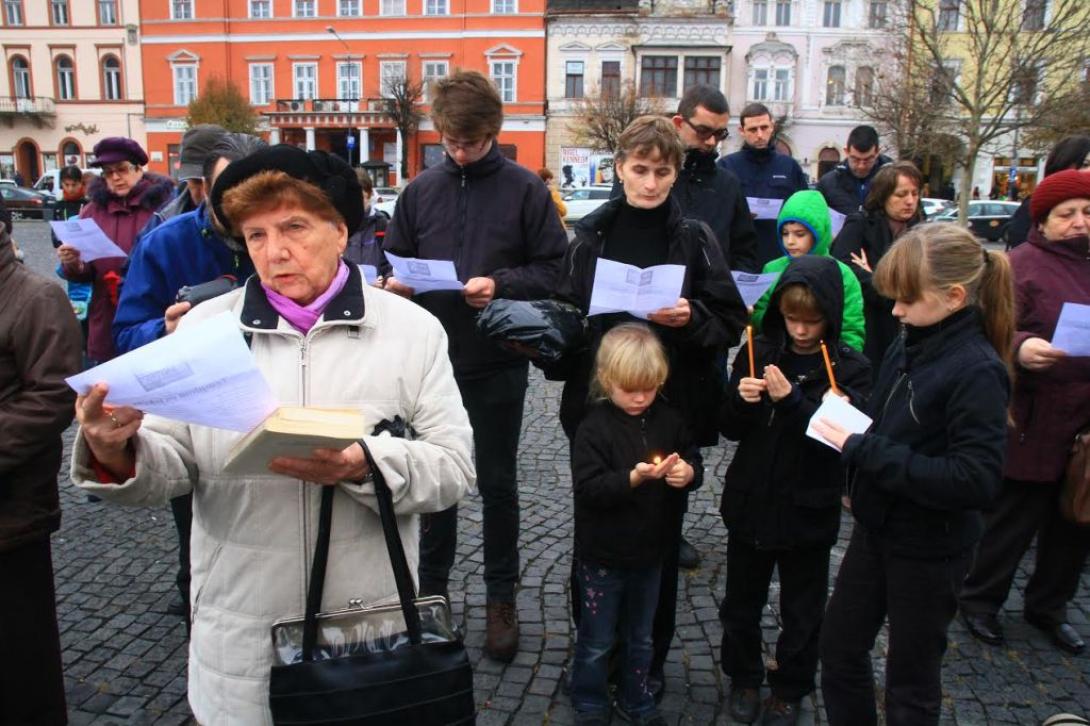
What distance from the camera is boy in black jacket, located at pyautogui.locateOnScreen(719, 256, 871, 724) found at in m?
2.92

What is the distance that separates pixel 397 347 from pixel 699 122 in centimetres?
278

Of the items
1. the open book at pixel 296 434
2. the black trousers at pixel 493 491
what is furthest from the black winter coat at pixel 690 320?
Result: the open book at pixel 296 434

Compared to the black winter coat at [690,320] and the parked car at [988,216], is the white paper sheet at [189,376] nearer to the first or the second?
the black winter coat at [690,320]

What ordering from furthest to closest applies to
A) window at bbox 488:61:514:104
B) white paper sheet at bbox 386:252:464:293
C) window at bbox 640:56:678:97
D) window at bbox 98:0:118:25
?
window at bbox 98:0:118:25 → window at bbox 488:61:514:104 → window at bbox 640:56:678:97 → white paper sheet at bbox 386:252:464:293

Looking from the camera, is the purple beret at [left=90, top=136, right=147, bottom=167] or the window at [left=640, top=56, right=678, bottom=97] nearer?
the purple beret at [left=90, top=136, right=147, bottom=167]

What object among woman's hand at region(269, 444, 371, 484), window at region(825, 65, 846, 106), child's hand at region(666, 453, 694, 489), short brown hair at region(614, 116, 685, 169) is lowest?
child's hand at region(666, 453, 694, 489)

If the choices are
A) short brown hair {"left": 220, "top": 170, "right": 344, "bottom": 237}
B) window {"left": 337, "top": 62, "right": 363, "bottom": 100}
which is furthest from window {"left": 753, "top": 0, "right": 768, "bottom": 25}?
short brown hair {"left": 220, "top": 170, "right": 344, "bottom": 237}

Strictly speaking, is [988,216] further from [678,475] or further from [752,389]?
[678,475]

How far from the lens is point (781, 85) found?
143ft

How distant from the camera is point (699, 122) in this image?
166 inches

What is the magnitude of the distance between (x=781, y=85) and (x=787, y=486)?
148 feet

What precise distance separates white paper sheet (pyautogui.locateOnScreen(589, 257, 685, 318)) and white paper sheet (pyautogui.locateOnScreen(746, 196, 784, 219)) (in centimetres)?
285

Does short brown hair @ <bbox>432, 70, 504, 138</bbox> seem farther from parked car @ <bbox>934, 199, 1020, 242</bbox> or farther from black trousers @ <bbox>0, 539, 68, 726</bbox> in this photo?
parked car @ <bbox>934, 199, 1020, 242</bbox>

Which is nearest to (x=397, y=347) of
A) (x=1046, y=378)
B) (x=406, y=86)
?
(x=1046, y=378)
